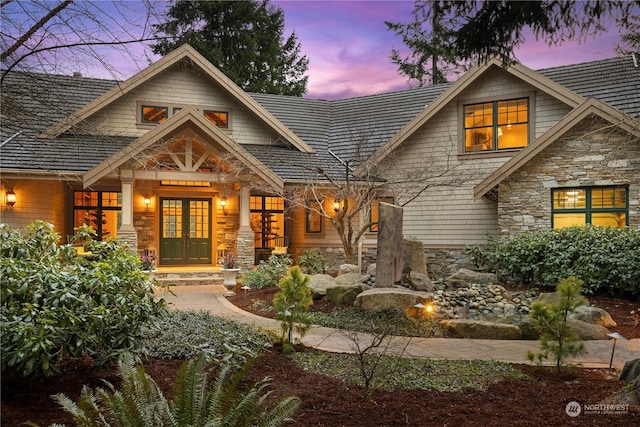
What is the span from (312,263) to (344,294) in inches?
224

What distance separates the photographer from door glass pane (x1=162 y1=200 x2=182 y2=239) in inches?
658

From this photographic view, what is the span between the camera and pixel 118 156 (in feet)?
42.7

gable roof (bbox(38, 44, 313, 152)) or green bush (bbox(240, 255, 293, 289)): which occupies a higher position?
gable roof (bbox(38, 44, 313, 152))

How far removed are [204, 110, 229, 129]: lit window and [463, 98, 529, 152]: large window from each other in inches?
308

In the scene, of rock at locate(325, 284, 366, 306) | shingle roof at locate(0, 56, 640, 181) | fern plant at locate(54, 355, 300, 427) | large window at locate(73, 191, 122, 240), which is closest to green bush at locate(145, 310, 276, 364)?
fern plant at locate(54, 355, 300, 427)

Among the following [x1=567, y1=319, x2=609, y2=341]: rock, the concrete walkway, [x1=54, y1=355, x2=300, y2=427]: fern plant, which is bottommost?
the concrete walkway

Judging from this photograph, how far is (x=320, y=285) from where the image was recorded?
1122 cm

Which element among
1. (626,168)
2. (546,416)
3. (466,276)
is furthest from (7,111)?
(626,168)

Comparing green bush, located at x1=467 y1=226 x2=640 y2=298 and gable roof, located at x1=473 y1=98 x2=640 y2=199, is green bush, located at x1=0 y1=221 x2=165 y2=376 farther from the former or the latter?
gable roof, located at x1=473 y1=98 x2=640 y2=199

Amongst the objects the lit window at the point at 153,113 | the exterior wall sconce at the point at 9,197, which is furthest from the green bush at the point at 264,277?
the exterior wall sconce at the point at 9,197

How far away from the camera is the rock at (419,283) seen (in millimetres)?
11070

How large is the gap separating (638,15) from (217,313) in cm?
796

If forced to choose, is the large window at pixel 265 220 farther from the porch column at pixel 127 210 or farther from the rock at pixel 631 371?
the rock at pixel 631 371

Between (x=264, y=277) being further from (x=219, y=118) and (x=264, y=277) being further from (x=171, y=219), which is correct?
(x=219, y=118)
